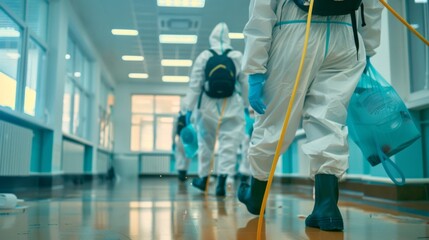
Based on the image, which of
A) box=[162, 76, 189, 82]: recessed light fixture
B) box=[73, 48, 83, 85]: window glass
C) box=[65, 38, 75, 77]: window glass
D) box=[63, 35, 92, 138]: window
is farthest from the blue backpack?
box=[162, 76, 189, 82]: recessed light fixture

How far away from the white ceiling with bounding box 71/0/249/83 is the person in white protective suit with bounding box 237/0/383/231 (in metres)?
4.75

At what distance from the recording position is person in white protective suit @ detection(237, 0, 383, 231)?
1.69 metres

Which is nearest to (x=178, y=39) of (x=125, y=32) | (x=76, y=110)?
(x=125, y=32)

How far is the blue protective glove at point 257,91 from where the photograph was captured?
1.88 m

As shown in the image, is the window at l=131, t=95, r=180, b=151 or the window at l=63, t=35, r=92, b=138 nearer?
the window at l=63, t=35, r=92, b=138

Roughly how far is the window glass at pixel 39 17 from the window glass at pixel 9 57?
3.16 feet

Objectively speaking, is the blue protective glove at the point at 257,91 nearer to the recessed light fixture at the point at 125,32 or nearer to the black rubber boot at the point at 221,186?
the black rubber boot at the point at 221,186

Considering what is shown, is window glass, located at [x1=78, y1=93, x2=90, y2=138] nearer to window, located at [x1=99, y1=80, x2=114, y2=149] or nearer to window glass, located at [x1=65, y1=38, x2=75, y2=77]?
window glass, located at [x1=65, y1=38, x2=75, y2=77]

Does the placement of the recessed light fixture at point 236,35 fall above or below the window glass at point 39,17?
above

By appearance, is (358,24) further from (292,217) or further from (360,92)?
(292,217)

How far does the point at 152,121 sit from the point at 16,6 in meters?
10.4

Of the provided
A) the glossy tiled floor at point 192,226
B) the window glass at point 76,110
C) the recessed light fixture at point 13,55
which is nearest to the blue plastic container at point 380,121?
the glossy tiled floor at point 192,226

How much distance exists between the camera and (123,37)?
892cm

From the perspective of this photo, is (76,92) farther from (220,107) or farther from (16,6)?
(220,107)
